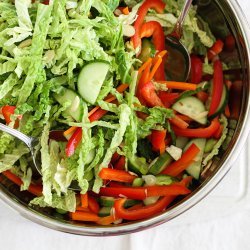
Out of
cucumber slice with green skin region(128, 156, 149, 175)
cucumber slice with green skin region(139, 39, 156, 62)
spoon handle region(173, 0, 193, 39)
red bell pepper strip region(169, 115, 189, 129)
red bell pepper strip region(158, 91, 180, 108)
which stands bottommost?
cucumber slice with green skin region(128, 156, 149, 175)

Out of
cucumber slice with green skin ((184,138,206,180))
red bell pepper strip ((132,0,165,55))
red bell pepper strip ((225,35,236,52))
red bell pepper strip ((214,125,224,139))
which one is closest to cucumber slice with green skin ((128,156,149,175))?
cucumber slice with green skin ((184,138,206,180))

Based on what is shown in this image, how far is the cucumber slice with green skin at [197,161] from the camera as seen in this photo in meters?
1.39

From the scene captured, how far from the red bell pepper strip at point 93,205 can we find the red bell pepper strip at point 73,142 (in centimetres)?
18

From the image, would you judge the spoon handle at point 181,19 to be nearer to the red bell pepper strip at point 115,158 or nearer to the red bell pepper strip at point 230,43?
the red bell pepper strip at point 230,43

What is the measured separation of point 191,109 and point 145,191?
12.1 inches

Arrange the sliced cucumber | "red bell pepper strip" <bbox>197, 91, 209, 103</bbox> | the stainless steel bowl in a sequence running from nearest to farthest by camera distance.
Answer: the stainless steel bowl → the sliced cucumber → "red bell pepper strip" <bbox>197, 91, 209, 103</bbox>

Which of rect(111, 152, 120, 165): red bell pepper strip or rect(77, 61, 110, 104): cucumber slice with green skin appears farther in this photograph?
rect(111, 152, 120, 165): red bell pepper strip

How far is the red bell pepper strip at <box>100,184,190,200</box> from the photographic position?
1334 millimetres

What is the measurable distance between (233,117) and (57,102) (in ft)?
1.82

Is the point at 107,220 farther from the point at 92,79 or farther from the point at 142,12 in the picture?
the point at 142,12

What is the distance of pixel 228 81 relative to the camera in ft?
4.83

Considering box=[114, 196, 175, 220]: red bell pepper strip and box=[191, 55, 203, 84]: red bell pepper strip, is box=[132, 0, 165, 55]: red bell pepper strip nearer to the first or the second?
box=[191, 55, 203, 84]: red bell pepper strip

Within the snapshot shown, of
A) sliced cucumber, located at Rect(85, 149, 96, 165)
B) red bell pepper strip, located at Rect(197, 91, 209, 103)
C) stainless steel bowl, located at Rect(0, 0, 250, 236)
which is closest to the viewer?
stainless steel bowl, located at Rect(0, 0, 250, 236)

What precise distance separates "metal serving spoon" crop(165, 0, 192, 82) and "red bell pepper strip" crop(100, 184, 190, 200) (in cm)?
39
